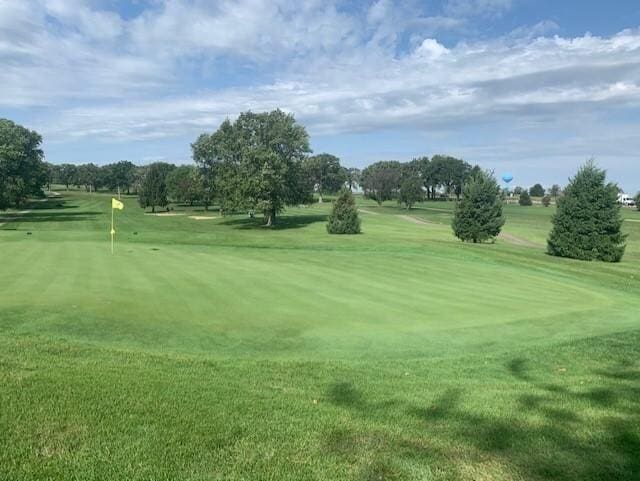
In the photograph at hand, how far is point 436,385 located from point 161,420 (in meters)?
3.60

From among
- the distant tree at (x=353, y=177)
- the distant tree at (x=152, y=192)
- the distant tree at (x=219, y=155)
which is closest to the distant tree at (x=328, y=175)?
the distant tree at (x=353, y=177)

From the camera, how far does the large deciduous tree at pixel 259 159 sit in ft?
191

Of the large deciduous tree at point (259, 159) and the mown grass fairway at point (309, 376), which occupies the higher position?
the large deciduous tree at point (259, 159)

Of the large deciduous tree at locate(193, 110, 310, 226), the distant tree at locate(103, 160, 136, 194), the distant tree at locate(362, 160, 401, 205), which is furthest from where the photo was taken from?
the distant tree at locate(103, 160, 136, 194)

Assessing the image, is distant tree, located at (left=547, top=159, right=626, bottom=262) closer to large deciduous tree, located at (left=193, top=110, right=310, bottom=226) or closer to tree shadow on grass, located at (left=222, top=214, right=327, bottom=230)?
large deciduous tree, located at (left=193, top=110, right=310, bottom=226)

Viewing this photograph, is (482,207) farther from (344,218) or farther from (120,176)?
(120,176)

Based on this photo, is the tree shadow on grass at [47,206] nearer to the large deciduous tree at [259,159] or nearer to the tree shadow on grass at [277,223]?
the tree shadow on grass at [277,223]

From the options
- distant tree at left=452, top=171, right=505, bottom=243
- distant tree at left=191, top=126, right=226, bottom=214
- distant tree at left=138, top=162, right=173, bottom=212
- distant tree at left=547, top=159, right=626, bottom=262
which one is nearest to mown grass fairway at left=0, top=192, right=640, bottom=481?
distant tree at left=547, top=159, right=626, bottom=262

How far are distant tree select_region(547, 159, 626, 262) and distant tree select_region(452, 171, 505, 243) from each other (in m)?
7.81

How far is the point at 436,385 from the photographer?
24.0 feet

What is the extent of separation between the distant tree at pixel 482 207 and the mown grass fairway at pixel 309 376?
63.5 feet

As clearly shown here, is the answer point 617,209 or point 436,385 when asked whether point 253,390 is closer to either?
point 436,385

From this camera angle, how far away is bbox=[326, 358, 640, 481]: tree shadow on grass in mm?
4504

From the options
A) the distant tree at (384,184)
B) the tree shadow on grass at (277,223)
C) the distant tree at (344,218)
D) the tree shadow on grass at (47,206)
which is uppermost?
the distant tree at (384,184)
